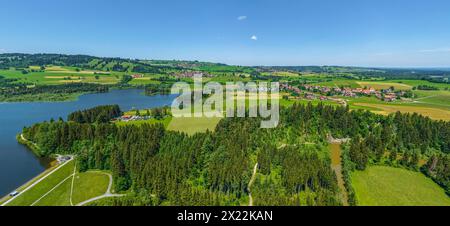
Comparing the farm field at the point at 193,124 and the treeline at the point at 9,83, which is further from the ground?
the treeline at the point at 9,83

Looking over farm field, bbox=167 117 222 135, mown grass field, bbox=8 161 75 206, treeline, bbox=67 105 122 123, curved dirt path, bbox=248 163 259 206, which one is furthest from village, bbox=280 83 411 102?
mown grass field, bbox=8 161 75 206

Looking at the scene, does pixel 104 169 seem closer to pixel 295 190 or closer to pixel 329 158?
pixel 295 190

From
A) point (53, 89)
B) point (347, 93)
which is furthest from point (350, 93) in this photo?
point (53, 89)

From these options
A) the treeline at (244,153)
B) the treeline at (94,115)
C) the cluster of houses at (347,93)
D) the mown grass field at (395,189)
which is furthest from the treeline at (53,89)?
the mown grass field at (395,189)

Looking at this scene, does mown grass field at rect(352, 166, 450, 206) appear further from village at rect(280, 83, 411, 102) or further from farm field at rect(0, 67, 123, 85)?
farm field at rect(0, 67, 123, 85)

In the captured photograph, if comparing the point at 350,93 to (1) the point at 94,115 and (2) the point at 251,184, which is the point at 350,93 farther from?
(1) the point at 94,115

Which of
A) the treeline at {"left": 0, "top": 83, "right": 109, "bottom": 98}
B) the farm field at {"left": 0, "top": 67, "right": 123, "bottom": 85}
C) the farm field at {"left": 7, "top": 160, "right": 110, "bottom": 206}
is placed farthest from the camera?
the farm field at {"left": 0, "top": 67, "right": 123, "bottom": 85}

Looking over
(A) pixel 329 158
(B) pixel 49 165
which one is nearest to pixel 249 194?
(A) pixel 329 158

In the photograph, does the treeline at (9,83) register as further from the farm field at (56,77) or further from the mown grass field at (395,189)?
the mown grass field at (395,189)
